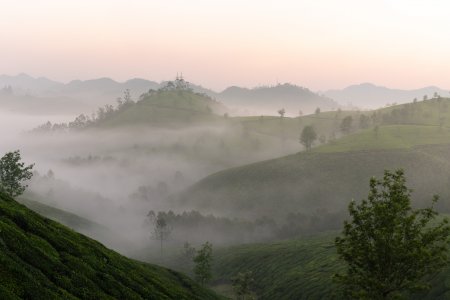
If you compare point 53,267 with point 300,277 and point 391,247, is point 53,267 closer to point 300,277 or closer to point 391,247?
point 391,247

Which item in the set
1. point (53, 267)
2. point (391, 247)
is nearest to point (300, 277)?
point (391, 247)

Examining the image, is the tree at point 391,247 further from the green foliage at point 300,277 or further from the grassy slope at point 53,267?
the green foliage at point 300,277

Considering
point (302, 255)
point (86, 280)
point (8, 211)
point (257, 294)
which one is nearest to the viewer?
point (86, 280)

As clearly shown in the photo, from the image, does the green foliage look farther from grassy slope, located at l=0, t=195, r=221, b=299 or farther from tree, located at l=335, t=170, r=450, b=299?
grassy slope, located at l=0, t=195, r=221, b=299

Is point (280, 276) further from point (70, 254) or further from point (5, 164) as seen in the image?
point (70, 254)

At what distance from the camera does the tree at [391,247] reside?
47.3 m

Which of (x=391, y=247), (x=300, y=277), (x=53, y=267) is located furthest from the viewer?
(x=300, y=277)

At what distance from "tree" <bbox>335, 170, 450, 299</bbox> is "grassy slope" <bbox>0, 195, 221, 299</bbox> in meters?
28.2

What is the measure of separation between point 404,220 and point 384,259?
5081 millimetres

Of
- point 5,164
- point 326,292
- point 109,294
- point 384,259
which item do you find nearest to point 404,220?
point 384,259

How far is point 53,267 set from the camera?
46094mm

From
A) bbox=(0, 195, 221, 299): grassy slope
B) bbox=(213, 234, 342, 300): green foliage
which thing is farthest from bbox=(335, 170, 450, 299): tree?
bbox=(213, 234, 342, 300): green foliage

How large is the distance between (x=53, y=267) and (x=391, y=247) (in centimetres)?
3763

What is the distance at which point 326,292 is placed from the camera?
449 feet
